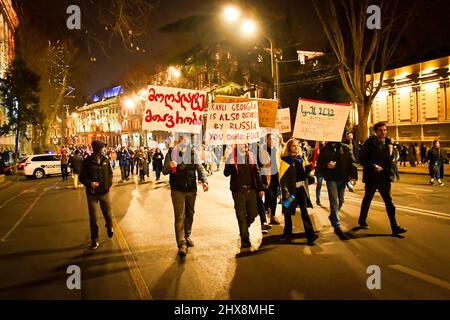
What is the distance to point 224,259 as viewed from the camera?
652 centimetres

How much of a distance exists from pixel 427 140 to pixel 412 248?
25405 mm

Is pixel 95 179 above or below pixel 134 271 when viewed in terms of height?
above

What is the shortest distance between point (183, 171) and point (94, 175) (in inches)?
73.1

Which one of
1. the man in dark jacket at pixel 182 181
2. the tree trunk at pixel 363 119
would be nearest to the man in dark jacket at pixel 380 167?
the man in dark jacket at pixel 182 181

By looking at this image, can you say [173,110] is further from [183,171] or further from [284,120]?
[284,120]

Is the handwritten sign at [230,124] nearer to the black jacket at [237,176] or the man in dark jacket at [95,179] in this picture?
the black jacket at [237,176]

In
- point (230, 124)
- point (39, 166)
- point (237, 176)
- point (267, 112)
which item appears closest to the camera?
point (237, 176)

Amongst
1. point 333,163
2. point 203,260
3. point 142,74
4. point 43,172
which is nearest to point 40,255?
point 203,260

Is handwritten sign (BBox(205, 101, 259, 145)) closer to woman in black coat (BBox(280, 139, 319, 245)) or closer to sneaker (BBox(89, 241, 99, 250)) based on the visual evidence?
woman in black coat (BBox(280, 139, 319, 245))

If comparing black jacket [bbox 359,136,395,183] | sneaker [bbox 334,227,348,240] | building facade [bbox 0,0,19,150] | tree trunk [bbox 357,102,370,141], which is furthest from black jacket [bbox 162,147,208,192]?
building facade [bbox 0,0,19,150]

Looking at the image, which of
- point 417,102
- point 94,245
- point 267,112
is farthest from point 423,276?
point 417,102

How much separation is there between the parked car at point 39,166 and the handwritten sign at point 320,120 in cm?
2279

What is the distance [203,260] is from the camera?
21.4 feet
